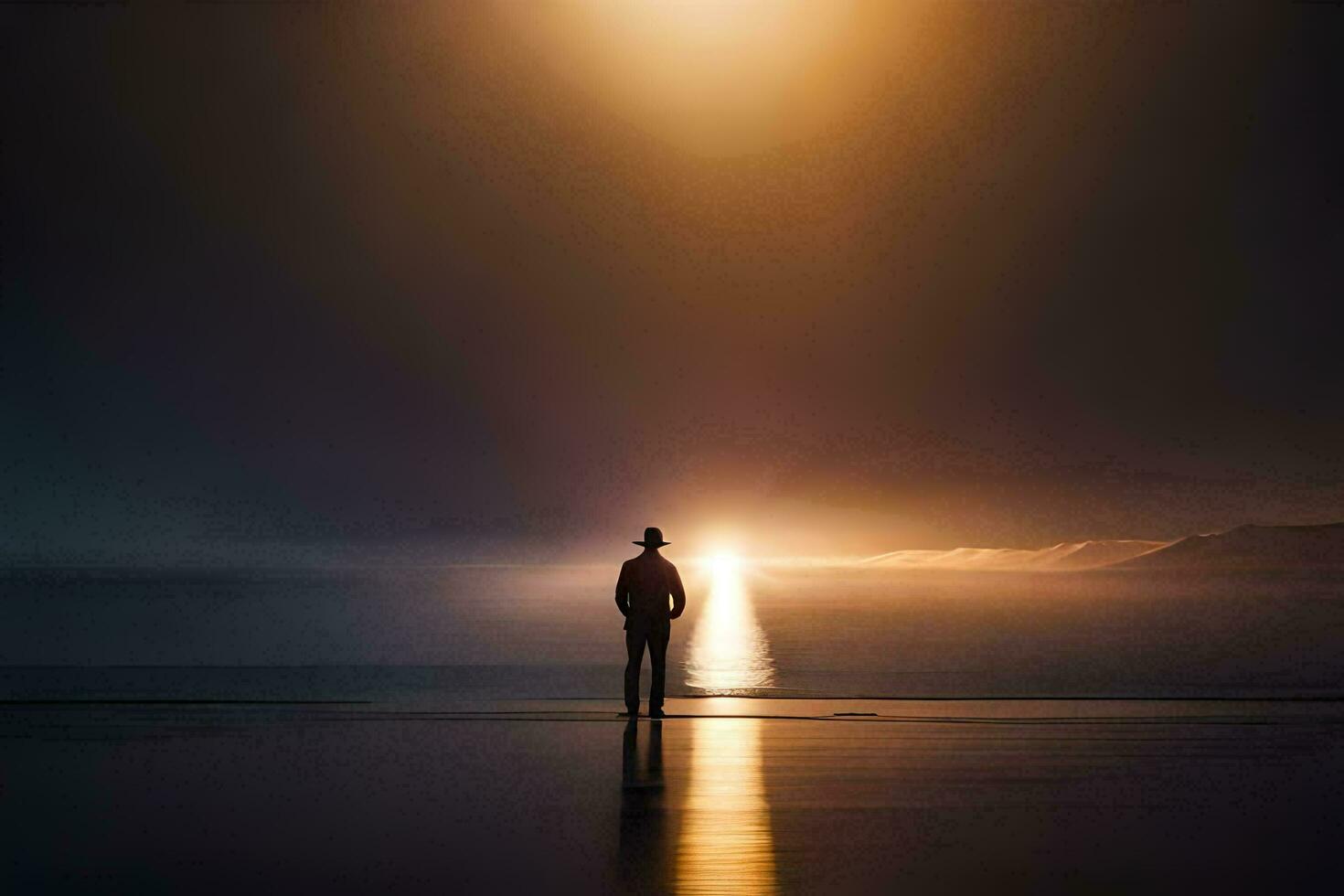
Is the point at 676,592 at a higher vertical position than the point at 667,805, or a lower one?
higher

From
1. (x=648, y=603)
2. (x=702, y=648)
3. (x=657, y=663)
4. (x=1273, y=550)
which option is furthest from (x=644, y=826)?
(x=1273, y=550)

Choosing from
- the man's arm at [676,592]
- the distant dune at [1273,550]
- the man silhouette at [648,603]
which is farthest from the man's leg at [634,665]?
the distant dune at [1273,550]

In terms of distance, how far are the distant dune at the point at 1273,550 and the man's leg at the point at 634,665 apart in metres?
30.2

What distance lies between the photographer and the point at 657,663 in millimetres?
13656

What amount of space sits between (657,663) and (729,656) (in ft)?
36.9

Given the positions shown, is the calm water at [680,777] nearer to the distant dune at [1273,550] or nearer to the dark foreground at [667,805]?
the dark foreground at [667,805]

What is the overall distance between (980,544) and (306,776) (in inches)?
1410

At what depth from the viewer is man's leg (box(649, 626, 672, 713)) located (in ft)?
44.1

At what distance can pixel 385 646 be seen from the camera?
101ft

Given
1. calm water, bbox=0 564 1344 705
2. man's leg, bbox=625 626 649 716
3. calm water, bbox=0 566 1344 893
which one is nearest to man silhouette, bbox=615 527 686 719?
man's leg, bbox=625 626 649 716

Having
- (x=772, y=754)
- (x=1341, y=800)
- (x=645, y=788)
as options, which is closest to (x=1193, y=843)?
(x=1341, y=800)

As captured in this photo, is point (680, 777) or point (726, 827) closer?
point (726, 827)

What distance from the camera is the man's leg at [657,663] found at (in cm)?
1345

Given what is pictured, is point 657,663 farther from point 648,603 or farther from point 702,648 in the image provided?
point 702,648
